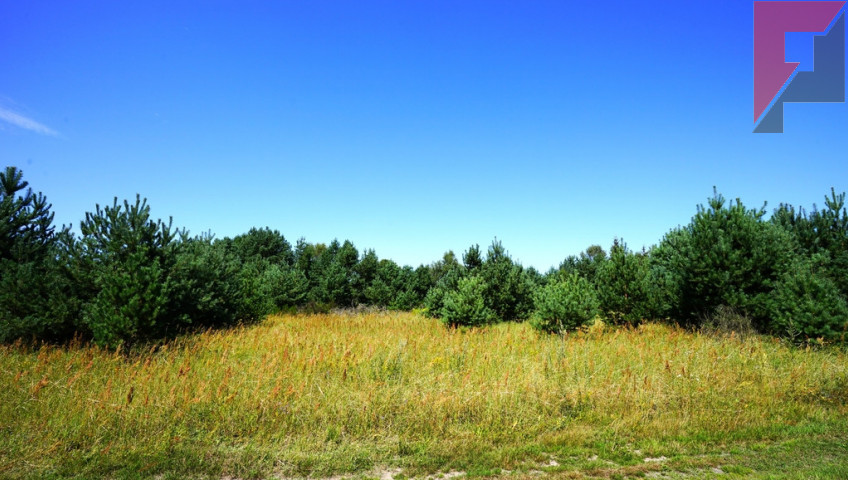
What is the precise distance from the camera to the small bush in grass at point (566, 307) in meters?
11.7

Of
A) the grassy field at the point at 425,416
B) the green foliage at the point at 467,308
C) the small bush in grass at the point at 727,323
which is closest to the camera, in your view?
the grassy field at the point at 425,416

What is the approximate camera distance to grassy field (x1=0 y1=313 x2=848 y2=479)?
4496 millimetres

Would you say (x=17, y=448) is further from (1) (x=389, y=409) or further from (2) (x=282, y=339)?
(2) (x=282, y=339)

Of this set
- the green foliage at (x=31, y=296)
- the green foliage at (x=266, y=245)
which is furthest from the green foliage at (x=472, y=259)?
the green foliage at (x=266, y=245)

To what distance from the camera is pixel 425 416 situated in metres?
5.54

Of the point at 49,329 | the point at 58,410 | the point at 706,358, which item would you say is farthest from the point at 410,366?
the point at 49,329

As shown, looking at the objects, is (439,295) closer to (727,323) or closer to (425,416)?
(727,323)

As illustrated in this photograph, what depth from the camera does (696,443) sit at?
17.2 ft

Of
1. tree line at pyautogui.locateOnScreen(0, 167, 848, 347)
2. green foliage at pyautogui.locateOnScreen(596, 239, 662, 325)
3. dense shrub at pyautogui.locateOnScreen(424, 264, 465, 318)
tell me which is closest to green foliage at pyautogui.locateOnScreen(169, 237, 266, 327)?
tree line at pyautogui.locateOnScreen(0, 167, 848, 347)

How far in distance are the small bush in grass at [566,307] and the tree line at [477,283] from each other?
0.14 feet

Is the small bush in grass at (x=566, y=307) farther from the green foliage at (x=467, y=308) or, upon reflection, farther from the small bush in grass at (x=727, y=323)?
the small bush in grass at (x=727, y=323)

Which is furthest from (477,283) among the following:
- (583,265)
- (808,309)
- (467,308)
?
(583,265)

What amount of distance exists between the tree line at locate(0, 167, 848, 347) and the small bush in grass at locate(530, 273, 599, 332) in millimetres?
41

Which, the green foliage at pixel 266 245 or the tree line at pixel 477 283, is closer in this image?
the tree line at pixel 477 283
